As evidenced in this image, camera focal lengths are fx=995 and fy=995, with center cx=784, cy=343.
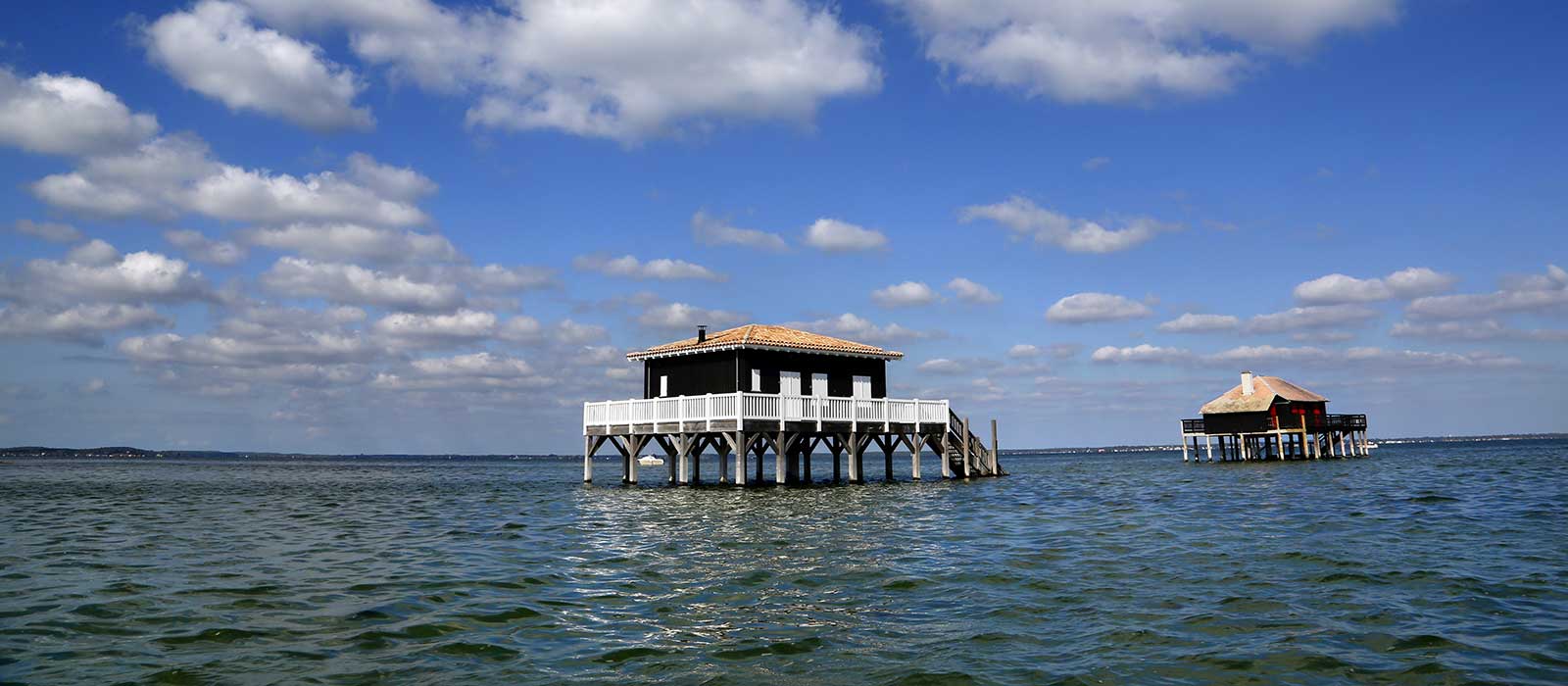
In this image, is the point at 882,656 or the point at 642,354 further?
the point at 642,354

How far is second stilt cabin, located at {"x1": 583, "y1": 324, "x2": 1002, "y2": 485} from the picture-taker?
33.3 metres

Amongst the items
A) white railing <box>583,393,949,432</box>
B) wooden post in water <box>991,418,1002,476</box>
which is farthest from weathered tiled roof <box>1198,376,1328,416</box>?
white railing <box>583,393,949,432</box>

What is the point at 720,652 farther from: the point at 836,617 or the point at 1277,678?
the point at 1277,678

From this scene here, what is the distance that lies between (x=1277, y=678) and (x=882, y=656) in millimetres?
3437

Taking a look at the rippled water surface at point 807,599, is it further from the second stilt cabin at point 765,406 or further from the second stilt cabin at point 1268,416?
the second stilt cabin at point 1268,416

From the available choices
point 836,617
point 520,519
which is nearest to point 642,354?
point 520,519

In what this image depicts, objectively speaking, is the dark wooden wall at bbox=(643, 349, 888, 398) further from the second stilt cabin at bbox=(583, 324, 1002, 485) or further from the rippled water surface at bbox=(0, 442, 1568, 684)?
the rippled water surface at bbox=(0, 442, 1568, 684)

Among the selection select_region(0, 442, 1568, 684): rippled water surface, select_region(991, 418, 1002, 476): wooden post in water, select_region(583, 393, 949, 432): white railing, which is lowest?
select_region(0, 442, 1568, 684): rippled water surface

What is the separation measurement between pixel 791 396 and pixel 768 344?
1.94 metres

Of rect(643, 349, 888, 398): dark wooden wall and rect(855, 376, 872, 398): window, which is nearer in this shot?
rect(643, 349, 888, 398): dark wooden wall

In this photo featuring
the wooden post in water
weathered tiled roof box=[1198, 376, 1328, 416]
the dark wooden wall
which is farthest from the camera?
weathered tiled roof box=[1198, 376, 1328, 416]

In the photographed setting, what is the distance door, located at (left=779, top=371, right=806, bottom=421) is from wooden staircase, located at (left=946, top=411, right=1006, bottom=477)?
696 cm

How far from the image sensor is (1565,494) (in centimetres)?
2791

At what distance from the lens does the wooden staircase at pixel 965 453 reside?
40406 millimetres
